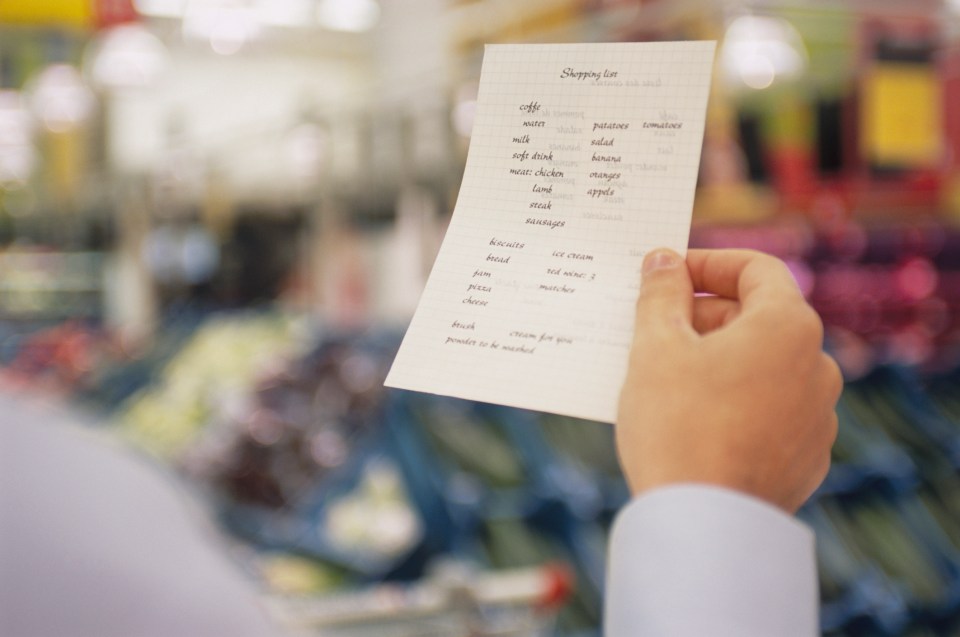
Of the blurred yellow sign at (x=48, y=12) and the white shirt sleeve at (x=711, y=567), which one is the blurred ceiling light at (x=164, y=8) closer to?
the blurred yellow sign at (x=48, y=12)

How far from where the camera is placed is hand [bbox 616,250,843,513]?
0.58 m

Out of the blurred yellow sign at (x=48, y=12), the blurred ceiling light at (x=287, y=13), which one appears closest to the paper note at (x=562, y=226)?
the blurred yellow sign at (x=48, y=12)

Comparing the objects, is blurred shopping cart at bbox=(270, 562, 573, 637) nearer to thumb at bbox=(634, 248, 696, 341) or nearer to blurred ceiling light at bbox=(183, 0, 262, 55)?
thumb at bbox=(634, 248, 696, 341)

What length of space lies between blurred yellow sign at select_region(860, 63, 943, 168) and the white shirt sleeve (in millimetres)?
1009

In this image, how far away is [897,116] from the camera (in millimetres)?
1716

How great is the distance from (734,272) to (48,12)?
5.90 feet

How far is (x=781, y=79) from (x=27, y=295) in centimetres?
846

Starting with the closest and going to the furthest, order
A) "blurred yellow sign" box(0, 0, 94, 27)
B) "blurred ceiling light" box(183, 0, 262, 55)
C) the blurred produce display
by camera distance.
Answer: "blurred yellow sign" box(0, 0, 94, 27) → the blurred produce display → "blurred ceiling light" box(183, 0, 262, 55)

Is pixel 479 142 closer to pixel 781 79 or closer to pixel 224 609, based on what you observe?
pixel 224 609

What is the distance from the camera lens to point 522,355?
60cm

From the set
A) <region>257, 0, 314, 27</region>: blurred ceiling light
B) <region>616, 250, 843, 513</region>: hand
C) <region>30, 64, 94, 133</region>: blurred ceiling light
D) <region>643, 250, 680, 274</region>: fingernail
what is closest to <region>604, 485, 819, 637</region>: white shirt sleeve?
<region>616, 250, 843, 513</region>: hand

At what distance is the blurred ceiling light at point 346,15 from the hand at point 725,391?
19.4ft

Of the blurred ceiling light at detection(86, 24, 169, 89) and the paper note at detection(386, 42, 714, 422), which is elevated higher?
the paper note at detection(386, 42, 714, 422)

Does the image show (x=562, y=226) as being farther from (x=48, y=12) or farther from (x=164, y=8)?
(x=164, y=8)
